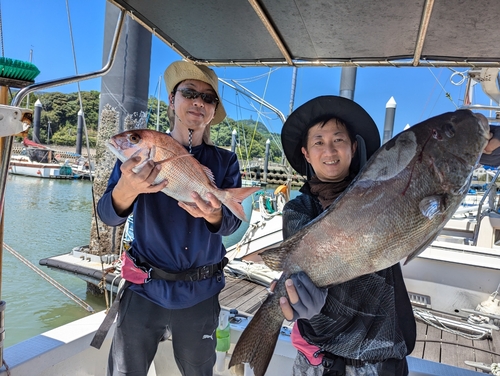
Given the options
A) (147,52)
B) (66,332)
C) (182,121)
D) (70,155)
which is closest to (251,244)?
(147,52)

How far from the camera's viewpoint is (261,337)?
158 cm

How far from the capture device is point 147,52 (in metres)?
7.90

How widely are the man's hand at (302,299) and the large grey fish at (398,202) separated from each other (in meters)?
0.05

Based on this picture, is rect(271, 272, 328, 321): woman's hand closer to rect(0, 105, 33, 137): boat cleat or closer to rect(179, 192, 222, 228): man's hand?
rect(179, 192, 222, 228): man's hand

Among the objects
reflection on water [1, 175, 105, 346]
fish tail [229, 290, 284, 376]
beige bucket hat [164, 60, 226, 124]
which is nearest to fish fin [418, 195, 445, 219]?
fish tail [229, 290, 284, 376]

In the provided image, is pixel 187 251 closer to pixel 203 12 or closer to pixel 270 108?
pixel 203 12

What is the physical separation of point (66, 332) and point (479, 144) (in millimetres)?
2984

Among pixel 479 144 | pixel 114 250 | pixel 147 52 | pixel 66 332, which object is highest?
pixel 147 52

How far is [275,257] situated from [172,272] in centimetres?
71

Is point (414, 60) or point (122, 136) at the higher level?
point (414, 60)

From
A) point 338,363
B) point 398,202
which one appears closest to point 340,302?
point 338,363

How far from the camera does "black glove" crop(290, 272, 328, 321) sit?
145 centimetres

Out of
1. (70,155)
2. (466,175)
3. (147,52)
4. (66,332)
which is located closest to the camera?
(466,175)

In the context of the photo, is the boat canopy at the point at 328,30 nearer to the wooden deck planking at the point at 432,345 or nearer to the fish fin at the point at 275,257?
the fish fin at the point at 275,257
